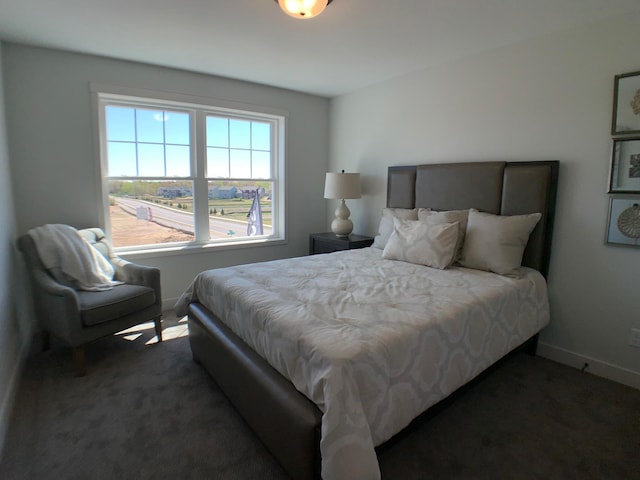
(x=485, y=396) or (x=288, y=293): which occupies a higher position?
(x=288, y=293)

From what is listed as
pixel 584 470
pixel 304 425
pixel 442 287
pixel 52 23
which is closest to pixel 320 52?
pixel 52 23

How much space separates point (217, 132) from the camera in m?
3.81

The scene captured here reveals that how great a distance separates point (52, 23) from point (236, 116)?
5.82 feet

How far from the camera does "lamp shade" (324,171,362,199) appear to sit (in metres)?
3.79

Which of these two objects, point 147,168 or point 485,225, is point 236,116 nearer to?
point 147,168

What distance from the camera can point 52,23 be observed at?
2387mm

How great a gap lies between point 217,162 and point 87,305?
203 cm

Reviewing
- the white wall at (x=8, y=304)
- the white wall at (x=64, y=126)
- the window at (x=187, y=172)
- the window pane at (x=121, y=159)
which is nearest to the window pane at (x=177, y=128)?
the window at (x=187, y=172)

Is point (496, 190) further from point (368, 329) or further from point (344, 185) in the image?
point (368, 329)

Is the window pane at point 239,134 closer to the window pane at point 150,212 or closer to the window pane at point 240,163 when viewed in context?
the window pane at point 240,163

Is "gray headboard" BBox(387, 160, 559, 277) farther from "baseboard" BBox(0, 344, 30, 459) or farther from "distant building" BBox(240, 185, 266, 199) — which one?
Result: "baseboard" BBox(0, 344, 30, 459)

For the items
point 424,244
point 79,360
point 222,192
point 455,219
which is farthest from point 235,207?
point 455,219

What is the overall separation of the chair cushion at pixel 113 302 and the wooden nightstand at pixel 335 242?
1.86 meters

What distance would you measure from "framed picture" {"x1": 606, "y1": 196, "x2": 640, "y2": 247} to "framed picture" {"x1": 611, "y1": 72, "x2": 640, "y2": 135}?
0.44 m
